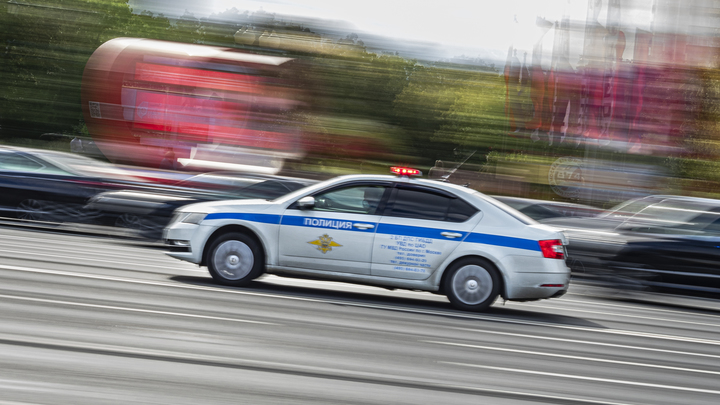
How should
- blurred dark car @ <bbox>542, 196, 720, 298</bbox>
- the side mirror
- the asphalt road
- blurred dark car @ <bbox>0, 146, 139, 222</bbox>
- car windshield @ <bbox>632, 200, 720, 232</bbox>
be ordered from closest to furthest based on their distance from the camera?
the asphalt road, the side mirror, blurred dark car @ <bbox>542, 196, 720, 298</bbox>, car windshield @ <bbox>632, 200, 720, 232</bbox>, blurred dark car @ <bbox>0, 146, 139, 222</bbox>

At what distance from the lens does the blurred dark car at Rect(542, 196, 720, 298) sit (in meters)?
11.3

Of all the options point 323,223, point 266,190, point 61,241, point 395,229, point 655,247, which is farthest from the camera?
point 266,190

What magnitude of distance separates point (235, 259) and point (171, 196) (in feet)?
16.7

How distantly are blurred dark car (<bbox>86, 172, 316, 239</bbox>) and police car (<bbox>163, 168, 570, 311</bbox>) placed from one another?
4379 millimetres

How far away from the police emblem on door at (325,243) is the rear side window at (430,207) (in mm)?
692

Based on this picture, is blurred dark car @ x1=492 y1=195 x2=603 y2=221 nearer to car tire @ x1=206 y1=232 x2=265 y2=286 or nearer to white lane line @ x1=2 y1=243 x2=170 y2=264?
car tire @ x1=206 y1=232 x2=265 y2=286

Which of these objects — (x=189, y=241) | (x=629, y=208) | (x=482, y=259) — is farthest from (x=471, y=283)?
(x=629, y=208)

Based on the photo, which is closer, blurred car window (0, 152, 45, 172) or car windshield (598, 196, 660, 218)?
car windshield (598, 196, 660, 218)

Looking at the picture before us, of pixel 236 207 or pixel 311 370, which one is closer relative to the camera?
pixel 311 370

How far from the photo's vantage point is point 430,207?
8.80 m

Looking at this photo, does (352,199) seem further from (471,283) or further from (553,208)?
(553,208)

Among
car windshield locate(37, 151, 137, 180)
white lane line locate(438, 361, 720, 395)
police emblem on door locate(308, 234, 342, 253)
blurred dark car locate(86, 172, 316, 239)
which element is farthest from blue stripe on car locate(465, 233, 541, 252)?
car windshield locate(37, 151, 137, 180)

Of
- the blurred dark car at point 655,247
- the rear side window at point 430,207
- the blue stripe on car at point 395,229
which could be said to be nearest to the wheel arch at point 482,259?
the blue stripe on car at point 395,229

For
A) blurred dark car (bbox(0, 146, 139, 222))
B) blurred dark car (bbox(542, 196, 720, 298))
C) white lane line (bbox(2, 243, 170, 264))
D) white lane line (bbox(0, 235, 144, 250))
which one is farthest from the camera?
blurred dark car (bbox(0, 146, 139, 222))
